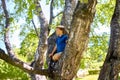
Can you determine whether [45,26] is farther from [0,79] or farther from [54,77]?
[0,79]

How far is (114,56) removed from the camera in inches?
331

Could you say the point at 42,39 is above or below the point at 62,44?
below

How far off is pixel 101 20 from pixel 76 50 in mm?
10727

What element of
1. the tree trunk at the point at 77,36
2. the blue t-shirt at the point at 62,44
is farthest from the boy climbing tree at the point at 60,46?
the tree trunk at the point at 77,36

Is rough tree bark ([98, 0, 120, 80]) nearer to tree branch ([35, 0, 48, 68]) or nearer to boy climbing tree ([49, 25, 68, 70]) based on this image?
boy climbing tree ([49, 25, 68, 70])

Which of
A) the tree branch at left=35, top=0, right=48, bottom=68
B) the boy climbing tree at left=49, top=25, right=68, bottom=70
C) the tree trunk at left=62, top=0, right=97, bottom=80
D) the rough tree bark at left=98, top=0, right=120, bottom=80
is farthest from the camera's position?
the tree branch at left=35, top=0, right=48, bottom=68

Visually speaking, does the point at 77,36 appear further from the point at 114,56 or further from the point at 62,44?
the point at 114,56

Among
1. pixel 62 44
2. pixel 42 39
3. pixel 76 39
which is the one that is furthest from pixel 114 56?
pixel 42 39

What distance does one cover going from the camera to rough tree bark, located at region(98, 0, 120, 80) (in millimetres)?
8352

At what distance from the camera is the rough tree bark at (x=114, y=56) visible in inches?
329

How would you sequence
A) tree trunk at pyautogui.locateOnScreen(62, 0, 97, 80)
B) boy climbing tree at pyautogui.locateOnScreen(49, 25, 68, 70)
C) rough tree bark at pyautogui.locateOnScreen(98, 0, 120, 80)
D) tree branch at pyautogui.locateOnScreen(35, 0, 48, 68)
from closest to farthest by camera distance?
tree trunk at pyautogui.locateOnScreen(62, 0, 97, 80), boy climbing tree at pyautogui.locateOnScreen(49, 25, 68, 70), rough tree bark at pyautogui.locateOnScreen(98, 0, 120, 80), tree branch at pyautogui.locateOnScreen(35, 0, 48, 68)

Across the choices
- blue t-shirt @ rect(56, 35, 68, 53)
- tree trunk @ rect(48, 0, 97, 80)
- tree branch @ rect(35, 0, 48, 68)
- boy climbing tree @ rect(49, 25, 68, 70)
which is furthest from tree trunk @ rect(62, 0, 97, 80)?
tree branch @ rect(35, 0, 48, 68)

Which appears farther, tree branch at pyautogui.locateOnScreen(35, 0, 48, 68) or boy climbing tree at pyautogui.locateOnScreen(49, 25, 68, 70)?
tree branch at pyautogui.locateOnScreen(35, 0, 48, 68)

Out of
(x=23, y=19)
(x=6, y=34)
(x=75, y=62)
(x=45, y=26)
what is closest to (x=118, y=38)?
(x=75, y=62)
